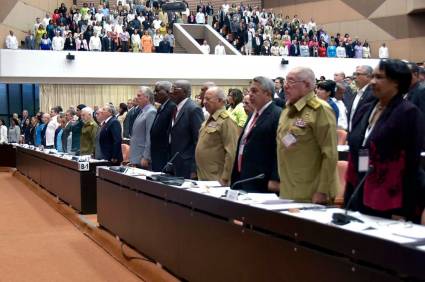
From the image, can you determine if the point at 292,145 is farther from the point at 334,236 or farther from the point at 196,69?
the point at 196,69

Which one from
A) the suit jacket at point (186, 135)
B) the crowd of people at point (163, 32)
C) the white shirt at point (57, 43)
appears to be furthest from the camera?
the crowd of people at point (163, 32)

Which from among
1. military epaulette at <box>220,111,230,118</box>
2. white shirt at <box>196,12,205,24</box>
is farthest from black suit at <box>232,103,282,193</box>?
white shirt at <box>196,12,205,24</box>

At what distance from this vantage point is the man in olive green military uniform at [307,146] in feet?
11.5

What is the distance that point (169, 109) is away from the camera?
589cm

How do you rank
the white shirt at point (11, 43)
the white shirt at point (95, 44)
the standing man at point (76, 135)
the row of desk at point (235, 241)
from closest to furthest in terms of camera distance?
the row of desk at point (235, 241), the standing man at point (76, 135), the white shirt at point (11, 43), the white shirt at point (95, 44)

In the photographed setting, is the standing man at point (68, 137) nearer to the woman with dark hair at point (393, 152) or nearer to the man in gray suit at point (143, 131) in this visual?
the man in gray suit at point (143, 131)

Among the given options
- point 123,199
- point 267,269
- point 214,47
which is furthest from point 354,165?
point 214,47

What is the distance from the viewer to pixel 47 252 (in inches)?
234

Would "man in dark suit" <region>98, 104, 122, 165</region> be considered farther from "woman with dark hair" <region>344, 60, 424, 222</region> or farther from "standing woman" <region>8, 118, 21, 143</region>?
"standing woman" <region>8, 118, 21, 143</region>

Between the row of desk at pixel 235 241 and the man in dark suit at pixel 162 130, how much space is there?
45 cm

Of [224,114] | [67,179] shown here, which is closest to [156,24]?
→ [67,179]

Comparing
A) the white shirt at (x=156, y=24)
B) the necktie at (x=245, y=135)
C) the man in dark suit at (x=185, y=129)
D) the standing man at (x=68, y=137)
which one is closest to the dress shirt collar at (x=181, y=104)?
the man in dark suit at (x=185, y=129)

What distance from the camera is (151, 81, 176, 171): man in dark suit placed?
589 centimetres

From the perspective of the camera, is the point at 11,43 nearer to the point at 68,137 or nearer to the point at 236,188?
the point at 68,137
